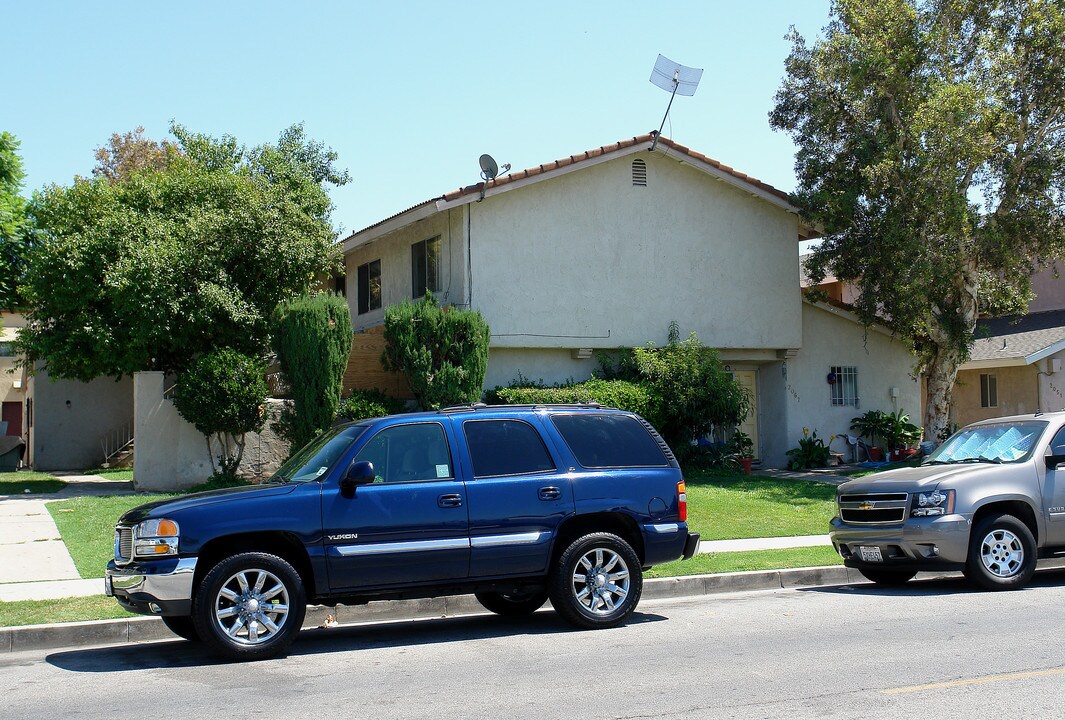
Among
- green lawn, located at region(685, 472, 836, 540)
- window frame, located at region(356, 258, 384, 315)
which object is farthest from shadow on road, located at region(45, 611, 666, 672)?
window frame, located at region(356, 258, 384, 315)

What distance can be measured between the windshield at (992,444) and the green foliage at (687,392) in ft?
27.4

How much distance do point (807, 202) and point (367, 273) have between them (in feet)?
34.3

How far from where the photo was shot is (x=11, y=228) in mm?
23734

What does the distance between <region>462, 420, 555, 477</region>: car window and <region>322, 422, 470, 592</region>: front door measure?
0.27 metres

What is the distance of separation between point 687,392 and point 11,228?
1571 cm

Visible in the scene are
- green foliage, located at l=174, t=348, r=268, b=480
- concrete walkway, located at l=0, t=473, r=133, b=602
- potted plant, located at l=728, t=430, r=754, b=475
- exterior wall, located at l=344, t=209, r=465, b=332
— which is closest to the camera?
concrete walkway, located at l=0, t=473, r=133, b=602

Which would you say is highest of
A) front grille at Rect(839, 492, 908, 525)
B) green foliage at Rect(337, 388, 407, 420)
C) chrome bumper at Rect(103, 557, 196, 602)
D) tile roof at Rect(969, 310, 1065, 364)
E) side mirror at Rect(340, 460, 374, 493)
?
tile roof at Rect(969, 310, 1065, 364)

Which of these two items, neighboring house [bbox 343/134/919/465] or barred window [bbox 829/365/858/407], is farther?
barred window [bbox 829/365/858/407]

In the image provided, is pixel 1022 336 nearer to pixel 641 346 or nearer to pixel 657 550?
pixel 641 346

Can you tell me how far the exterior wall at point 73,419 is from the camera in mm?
26641

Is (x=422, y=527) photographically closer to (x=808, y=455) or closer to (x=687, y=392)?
(x=687, y=392)

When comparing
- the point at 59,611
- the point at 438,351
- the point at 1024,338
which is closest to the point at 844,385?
the point at 1024,338

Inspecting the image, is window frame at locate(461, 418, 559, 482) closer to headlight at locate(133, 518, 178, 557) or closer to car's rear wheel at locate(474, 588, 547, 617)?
car's rear wheel at locate(474, 588, 547, 617)

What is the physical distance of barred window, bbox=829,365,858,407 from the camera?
81.0 feet
